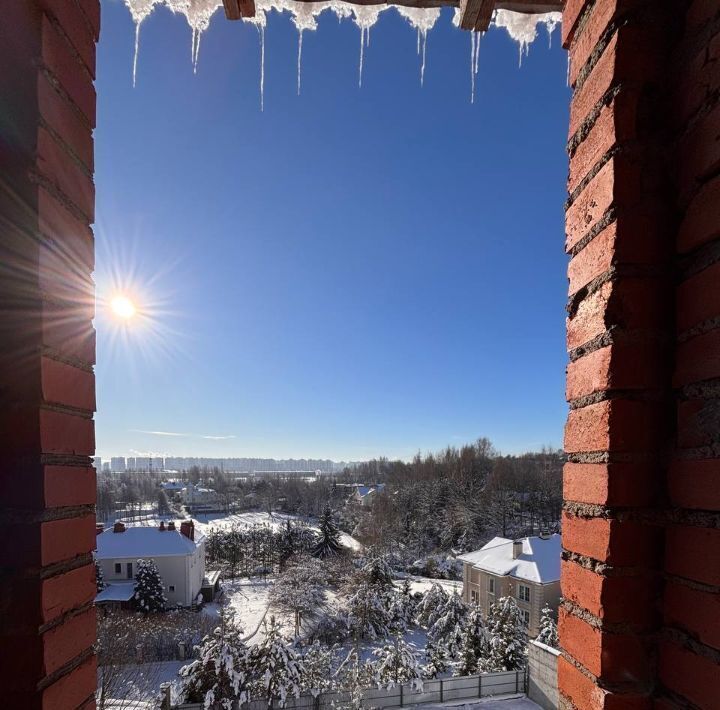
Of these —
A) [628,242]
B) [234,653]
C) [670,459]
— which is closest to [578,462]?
[670,459]

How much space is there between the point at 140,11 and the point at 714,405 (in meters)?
2.25

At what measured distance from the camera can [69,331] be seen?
114 centimetres

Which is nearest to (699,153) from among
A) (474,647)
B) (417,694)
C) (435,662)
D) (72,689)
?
(72,689)

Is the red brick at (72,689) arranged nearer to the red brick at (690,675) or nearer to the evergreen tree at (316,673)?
the red brick at (690,675)

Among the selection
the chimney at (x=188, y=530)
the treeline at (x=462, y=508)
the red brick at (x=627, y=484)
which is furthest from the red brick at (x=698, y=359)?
the treeline at (x=462, y=508)

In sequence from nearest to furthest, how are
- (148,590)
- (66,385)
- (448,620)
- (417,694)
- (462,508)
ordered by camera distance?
(66,385), (417,694), (448,620), (148,590), (462,508)

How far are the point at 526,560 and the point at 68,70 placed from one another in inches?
848

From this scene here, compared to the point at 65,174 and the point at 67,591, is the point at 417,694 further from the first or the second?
the point at 65,174

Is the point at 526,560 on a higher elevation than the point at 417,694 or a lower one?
lower

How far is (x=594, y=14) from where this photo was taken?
1.18 m

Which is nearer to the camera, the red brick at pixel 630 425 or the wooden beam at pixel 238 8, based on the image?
the red brick at pixel 630 425

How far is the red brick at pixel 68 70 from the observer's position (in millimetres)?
1099

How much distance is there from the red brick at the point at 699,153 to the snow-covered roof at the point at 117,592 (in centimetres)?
2399

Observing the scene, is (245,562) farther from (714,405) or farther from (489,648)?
(714,405)
